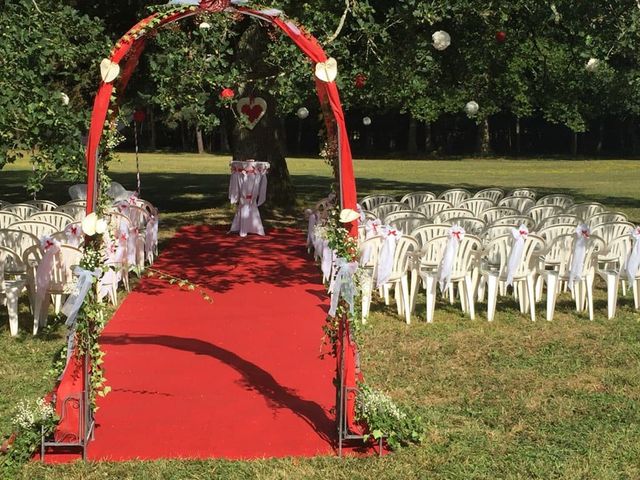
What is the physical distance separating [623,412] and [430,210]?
7186 mm

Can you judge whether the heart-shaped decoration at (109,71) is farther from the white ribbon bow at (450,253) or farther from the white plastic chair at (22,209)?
the white plastic chair at (22,209)

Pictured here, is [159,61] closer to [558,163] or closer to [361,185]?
[361,185]

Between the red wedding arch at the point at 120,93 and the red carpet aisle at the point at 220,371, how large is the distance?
0.30 m

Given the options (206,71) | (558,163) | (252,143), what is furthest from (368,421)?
(558,163)

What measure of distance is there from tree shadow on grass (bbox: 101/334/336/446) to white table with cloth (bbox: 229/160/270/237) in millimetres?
7421

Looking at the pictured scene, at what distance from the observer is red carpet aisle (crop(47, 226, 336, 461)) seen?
5.61 m

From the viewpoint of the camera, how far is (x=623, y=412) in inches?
245

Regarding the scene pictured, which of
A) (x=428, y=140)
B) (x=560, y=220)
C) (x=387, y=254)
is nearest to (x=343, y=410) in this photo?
(x=387, y=254)

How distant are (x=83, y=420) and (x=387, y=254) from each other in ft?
14.1

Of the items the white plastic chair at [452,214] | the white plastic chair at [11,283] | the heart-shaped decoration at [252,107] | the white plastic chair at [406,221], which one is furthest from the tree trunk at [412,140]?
the white plastic chair at [11,283]

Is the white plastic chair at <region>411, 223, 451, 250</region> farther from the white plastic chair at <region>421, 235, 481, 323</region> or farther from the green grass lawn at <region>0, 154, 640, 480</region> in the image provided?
the green grass lawn at <region>0, 154, 640, 480</region>

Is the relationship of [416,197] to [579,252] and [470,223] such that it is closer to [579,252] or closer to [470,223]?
[470,223]

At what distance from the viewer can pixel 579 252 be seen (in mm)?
9102

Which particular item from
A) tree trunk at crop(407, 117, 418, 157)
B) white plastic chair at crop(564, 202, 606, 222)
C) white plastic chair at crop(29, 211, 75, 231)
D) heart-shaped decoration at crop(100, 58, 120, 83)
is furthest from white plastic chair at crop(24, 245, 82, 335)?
tree trunk at crop(407, 117, 418, 157)
